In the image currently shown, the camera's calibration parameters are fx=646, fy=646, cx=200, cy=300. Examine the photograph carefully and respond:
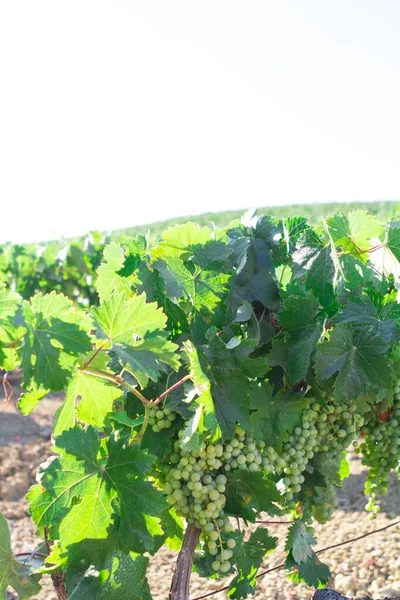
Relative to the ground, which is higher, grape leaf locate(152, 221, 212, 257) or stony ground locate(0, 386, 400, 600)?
grape leaf locate(152, 221, 212, 257)

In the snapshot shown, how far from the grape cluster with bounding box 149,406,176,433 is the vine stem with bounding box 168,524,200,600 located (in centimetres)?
36

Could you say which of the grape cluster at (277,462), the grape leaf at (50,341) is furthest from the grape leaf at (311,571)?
the grape leaf at (50,341)

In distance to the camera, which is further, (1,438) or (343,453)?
(1,438)

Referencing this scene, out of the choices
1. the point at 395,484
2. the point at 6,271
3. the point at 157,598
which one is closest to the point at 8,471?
the point at 157,598

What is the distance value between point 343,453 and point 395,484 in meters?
2.39

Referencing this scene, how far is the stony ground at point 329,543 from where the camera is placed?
3.31 m

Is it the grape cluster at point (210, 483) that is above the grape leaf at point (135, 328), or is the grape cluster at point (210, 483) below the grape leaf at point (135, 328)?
below

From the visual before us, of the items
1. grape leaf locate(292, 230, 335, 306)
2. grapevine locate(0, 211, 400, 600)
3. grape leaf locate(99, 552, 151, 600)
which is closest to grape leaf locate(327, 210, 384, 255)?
grapevine locate(0, 211, 400, 600)

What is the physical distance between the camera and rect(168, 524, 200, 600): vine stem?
195cm

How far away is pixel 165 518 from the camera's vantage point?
6.89 ft

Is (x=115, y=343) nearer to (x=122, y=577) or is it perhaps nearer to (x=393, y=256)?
(x=122, y=577)

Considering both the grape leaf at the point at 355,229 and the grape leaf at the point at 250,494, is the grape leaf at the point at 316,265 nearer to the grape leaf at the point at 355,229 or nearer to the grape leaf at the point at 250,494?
the grape leaf at the point at 355,229

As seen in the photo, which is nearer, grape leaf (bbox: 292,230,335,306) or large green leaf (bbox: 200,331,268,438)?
large green leaf (bbox: 200,331,268,438)

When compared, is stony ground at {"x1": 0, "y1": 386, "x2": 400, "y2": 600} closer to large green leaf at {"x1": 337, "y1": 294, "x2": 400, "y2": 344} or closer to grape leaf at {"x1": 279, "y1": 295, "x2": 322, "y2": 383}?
grape leaf at {"x1": 279, "y1": 295, "x2": 322, "y2": 383}
